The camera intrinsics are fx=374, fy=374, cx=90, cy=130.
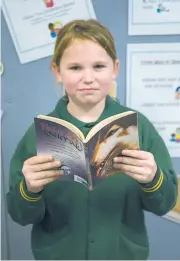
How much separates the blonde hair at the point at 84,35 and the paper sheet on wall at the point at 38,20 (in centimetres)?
42

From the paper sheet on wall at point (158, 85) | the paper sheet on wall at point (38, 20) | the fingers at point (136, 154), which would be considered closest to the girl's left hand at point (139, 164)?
the fingers at point (136, 154)

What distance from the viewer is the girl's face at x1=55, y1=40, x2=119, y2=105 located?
2.85ft

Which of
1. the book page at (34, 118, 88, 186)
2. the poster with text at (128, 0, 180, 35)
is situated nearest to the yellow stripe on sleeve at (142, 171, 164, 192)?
the book page at (34, 118, 88, 186)

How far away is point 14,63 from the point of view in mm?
1354

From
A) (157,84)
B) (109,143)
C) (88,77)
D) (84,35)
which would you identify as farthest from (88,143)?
(157,84)

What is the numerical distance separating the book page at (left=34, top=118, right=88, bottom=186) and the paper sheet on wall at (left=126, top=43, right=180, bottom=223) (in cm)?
58

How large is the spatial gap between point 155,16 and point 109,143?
0.68 m

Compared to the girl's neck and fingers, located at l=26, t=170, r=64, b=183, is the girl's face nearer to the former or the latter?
the girl's neck

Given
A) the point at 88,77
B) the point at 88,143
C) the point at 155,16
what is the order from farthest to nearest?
the point at 155,16, the point at 88,77, the point at 88,143

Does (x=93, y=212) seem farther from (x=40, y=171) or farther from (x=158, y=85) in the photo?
(x=158, y=85)

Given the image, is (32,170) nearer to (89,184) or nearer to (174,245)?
(89,184)

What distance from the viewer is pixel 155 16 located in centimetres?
129

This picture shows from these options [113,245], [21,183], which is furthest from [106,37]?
[113,245]

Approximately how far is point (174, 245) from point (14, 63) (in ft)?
2.98
